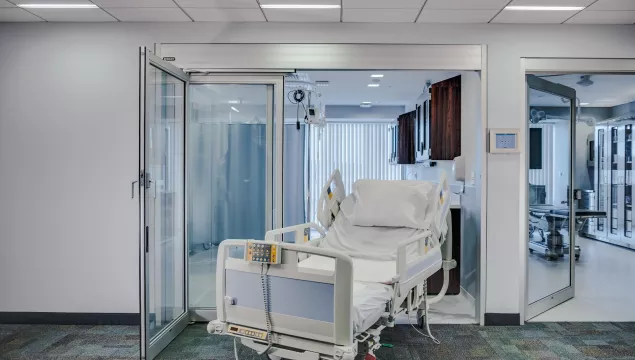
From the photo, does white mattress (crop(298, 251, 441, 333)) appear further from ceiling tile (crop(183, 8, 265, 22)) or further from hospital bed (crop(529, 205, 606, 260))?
ceiling tile (crop(183, 8, 265, 22))

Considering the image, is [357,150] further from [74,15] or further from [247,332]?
[247,332]

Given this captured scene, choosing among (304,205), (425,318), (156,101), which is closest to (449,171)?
(304,205)

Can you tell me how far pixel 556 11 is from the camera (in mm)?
3447

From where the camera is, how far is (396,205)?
3561mm

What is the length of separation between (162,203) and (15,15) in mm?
1887

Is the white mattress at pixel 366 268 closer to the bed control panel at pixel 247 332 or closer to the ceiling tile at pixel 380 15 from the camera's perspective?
the bed control panel at pixel 247 332

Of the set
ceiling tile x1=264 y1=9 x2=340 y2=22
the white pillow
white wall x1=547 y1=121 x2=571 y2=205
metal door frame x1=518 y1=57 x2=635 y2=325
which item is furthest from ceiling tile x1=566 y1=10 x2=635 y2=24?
ceiling tile x1=264 y1=9 x2=340 y2=22

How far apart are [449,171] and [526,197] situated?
88.8 inches

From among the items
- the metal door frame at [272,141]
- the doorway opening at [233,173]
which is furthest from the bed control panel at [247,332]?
the metal door frame at [272,141]

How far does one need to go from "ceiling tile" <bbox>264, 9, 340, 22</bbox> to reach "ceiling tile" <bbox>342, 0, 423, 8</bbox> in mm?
162

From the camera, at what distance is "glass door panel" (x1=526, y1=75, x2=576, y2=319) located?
4.15 m

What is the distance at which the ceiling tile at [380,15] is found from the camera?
3459 millimetres

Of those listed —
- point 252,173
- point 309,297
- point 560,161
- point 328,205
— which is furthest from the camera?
point 560,161

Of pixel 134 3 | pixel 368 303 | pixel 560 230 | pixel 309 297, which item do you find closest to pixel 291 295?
pixel 309 297
